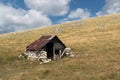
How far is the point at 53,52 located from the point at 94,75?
22627 mm

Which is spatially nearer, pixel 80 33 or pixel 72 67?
pixel 72 67

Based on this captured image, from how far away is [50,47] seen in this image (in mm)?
57906

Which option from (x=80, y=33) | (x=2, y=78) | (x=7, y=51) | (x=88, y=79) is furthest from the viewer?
(x=80, y=33)

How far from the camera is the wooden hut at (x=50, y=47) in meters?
53.9

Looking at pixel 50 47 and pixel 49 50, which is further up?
pixel 50 47

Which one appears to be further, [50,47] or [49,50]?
[50,47]

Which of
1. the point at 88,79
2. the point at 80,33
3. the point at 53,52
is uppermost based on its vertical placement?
the point at 80,33

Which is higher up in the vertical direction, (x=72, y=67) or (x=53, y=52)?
(x=53, y=52)

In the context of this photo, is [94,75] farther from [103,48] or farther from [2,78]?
[103,48]

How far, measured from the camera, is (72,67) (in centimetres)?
3909

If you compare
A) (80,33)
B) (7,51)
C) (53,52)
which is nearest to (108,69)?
(53,52)

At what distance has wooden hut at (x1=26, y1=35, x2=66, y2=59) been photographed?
53906 millimetres

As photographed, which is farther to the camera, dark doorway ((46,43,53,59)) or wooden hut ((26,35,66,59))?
dark doorway ((46,43,53,59))

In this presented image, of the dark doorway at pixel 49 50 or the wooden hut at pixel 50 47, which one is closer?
the wooden hut at pixel 50 47
